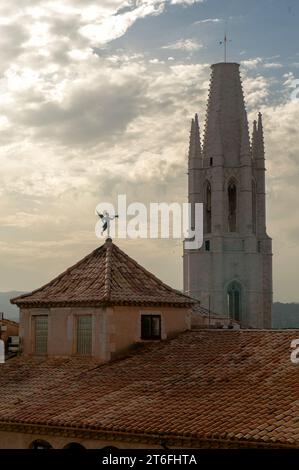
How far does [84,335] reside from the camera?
112 ft

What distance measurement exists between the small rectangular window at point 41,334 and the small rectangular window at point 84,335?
72.5 inches

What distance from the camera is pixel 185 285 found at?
121 m

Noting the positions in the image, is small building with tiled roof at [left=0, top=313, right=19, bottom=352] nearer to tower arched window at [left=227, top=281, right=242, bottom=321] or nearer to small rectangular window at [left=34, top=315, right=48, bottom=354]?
small rectangular window at [left=34, top=315, right=48, bottom=354]

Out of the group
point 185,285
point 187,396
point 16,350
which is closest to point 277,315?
point 185,285

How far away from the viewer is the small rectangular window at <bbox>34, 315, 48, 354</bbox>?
35469 mm

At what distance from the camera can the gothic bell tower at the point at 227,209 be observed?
118 metres

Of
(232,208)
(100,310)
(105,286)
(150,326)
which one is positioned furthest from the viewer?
(232,208)

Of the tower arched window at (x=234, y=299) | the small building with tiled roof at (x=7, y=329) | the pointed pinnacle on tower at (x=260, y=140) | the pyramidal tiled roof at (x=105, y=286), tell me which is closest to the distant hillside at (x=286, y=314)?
the tower arched window at (x=234, y=299)

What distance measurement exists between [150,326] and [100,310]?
2198 millimetres

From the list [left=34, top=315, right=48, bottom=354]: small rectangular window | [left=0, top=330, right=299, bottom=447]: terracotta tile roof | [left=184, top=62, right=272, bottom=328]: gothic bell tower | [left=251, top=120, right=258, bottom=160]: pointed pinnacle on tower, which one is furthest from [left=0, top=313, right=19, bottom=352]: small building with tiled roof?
[left=251, top=120, right=258, bottom=160]: pointed pinnacle on tower

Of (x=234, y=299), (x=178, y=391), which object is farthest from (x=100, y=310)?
(x=234, y=299)

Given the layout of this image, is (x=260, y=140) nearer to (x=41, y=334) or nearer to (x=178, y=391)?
(x=41, y=334)
